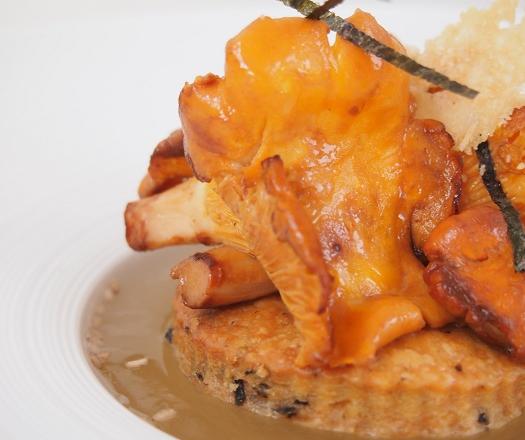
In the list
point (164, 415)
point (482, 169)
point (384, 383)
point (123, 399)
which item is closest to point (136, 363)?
point (123, 399)

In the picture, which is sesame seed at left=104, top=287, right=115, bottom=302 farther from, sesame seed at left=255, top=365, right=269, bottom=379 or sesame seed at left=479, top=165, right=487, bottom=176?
sesame seed at left=479, top=165, right=487, bottom=176

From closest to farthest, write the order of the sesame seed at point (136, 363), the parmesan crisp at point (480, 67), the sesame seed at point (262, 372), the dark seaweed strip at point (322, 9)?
the dark seaweed strip at point (322, 9)
the sesame seed at point (262, 372)
the parmesan crisp at point (480, 67)
the sesame seed at point (136, 363)

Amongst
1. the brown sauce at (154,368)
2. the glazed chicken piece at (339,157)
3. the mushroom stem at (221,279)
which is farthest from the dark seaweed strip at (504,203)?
the mushroom stem at (221,279)

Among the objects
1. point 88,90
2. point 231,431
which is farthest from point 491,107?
point 88,90

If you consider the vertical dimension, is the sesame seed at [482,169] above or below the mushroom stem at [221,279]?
above

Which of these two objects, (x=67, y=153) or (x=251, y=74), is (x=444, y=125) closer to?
(x=251, y=74)

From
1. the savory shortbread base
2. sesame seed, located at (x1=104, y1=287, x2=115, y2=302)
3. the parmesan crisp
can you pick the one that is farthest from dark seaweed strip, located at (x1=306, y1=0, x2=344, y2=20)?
sesame seed, located at (x1=104, y1=287, x2=115, y2=302)

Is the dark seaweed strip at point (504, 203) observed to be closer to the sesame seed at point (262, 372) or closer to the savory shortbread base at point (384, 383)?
the savory shortbread base at point (384, 383)
